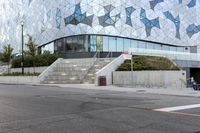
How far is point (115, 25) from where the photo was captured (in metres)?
56.6

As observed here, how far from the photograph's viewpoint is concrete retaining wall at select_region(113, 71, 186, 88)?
31891 mm

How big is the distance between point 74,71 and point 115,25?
1816 cm

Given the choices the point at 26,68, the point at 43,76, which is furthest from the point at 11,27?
the point at 43,76

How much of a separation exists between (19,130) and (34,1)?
208 ft

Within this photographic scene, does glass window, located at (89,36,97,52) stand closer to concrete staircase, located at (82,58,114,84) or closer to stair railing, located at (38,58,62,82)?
stair railing, located at (38,58,62,82)

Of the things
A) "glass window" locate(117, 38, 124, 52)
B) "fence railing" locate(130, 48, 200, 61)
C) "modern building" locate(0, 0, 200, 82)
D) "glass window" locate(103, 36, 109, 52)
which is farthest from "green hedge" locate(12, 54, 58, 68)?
"glass window" locate(117, 38, 124, 52)

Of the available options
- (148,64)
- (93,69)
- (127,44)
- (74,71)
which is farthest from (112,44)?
(148,64)

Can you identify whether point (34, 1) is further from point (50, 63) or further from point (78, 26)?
point (50, 63)

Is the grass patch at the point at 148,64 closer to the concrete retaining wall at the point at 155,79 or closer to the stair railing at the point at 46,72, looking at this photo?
the concrete retaining wall at the point at 155,79

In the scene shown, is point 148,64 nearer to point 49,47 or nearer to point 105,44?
point 105,44

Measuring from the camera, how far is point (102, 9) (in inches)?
2218

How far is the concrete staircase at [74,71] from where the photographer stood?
3812cm

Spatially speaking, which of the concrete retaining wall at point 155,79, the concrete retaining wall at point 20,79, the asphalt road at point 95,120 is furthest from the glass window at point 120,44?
the asphalt road at point 95,120

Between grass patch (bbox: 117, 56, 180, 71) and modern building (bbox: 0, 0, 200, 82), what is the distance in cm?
1233
